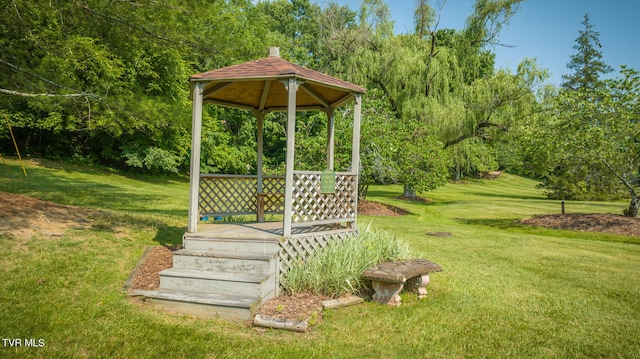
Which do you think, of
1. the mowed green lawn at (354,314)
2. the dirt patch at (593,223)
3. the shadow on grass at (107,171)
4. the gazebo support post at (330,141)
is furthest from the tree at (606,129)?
the shadow on grass at (107,171)

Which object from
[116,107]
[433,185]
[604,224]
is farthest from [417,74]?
[116,107]

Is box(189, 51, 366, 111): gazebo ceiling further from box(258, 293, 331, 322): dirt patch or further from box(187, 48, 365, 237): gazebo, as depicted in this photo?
box(258, 293, 331, 322): dirt patch

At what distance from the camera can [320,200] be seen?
22.6 ft

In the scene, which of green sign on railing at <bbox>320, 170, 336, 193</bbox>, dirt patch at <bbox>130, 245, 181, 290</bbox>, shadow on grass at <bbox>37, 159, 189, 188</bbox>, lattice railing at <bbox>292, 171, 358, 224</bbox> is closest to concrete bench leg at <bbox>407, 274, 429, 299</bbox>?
lattice railing at <bbox>292, 171, 358, 224</bbox>

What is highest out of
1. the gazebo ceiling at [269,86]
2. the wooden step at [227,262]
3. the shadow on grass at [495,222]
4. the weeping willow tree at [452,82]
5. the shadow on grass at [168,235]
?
the weeping willow tree at [452,82]

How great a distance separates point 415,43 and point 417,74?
2.97 metres

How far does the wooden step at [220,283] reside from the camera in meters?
5.17

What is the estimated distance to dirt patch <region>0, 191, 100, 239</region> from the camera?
699 centimetres

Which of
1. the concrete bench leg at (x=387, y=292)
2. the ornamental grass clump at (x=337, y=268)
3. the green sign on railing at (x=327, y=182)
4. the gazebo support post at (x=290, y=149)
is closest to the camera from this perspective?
the concrete bench leg at (x=387, y=292)

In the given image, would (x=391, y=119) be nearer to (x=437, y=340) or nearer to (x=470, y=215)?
(x=470, y=215)

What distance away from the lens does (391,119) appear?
1858cm

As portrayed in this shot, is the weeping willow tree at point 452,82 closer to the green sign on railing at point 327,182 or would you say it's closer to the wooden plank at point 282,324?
the green sign on railing at point 327,182

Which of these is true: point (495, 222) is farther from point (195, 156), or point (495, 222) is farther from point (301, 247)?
point (195, 156)

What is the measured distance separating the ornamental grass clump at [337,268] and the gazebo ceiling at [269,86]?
8.61ft
